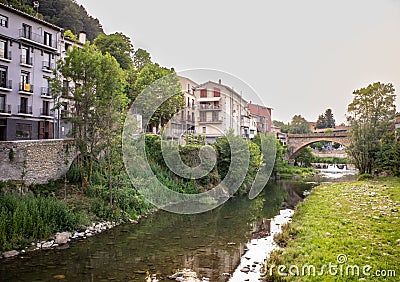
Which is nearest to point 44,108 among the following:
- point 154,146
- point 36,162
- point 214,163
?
point 154,146

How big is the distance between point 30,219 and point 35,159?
500 centimetres

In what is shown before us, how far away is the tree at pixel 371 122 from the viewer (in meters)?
33.6

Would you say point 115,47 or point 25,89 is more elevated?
point 115,47

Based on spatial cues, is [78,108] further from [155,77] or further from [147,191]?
[155,77]

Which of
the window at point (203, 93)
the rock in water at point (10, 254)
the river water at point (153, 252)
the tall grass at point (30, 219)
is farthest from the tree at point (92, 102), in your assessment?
the window at point (203, 93)

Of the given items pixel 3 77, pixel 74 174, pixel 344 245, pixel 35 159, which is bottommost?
pixel 344 245

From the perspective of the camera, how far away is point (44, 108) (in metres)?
29.2

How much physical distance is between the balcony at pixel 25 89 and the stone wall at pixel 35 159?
30.7 ft

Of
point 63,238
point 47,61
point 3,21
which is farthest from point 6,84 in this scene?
point 63,238

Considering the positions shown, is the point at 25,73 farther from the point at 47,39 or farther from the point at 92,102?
the point at 92,102

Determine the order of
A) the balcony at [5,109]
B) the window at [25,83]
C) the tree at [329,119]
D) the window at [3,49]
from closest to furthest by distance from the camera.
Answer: the window at [3,49] → the balcony at [5,109] → the window at [25,83] → the tree at [329,119]

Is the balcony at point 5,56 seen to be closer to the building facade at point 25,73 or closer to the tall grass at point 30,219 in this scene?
the building facade at point 25,73

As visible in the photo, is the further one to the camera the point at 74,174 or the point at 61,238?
the point at 74,174
